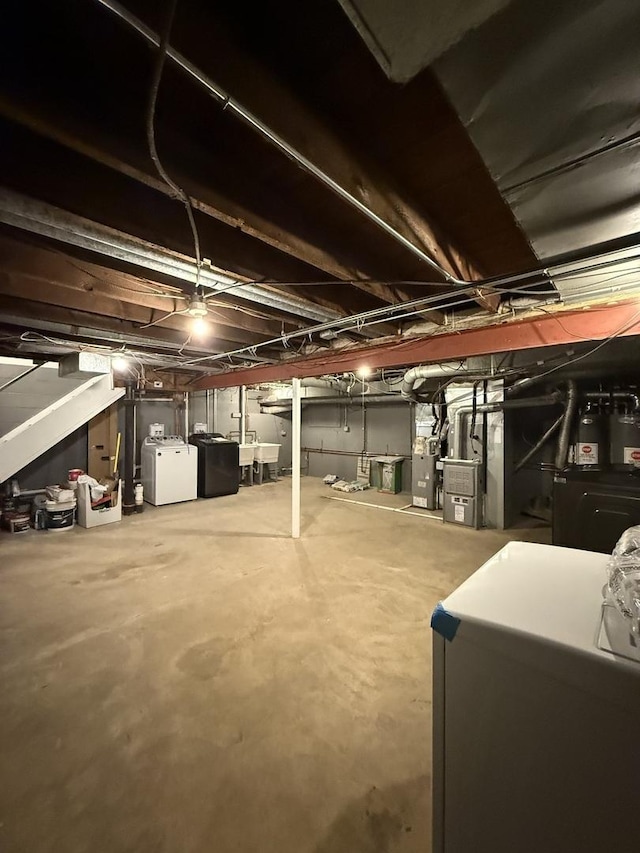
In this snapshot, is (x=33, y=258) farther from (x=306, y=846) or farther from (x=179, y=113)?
(x=306, y=846)

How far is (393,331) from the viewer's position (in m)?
3.05

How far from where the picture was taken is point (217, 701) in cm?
170

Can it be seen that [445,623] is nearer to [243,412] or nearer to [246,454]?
[246,454]

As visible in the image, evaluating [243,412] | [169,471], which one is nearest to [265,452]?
[243,412]

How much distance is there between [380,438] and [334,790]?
20.1ft

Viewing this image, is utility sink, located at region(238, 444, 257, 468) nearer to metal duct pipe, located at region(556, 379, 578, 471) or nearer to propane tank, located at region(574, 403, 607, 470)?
metal duct pipe, located at region(556, 379, 578, 471)

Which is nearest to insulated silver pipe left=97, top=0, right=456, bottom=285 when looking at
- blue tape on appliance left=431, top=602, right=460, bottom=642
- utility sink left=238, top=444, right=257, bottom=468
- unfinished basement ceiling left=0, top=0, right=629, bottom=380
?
unfinished basement ceiling left=0, top=0, right=629, bottom=380

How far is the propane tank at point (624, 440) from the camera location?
3.07 metres

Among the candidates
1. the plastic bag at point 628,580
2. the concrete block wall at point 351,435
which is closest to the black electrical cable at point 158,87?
the plastic bag at point 628,580

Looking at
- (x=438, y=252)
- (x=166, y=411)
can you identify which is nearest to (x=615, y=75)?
(x=438, y=252)

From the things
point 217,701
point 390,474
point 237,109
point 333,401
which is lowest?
point 217,701

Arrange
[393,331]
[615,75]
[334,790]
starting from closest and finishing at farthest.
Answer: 1. [615,75]
2. [334,790]
3. [393,331]

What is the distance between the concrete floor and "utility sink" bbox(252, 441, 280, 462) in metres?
3.72

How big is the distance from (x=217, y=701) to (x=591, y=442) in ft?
12.3
